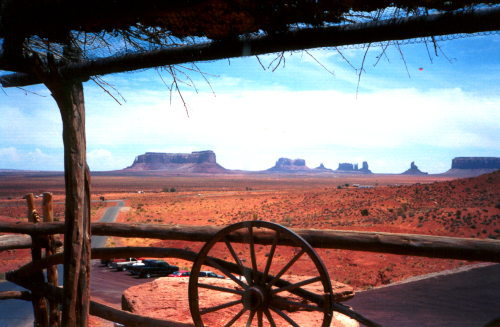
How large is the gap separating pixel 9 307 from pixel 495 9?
1667cm

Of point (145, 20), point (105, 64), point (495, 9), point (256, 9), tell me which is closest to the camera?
point (495, 9)

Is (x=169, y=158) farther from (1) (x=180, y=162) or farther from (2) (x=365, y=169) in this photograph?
(2) (x=365, y=169)

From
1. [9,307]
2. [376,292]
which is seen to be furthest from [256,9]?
[9,307]

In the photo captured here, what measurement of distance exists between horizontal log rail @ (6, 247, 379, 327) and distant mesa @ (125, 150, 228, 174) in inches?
7055

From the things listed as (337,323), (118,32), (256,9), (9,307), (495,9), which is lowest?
(9,307)

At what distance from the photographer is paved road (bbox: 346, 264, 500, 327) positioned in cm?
810

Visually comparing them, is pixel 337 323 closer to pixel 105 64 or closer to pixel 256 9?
pixel 256 9

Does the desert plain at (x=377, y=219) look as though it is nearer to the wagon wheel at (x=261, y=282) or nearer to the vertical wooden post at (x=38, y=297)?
the wagon wheel at (x=261, y=282)

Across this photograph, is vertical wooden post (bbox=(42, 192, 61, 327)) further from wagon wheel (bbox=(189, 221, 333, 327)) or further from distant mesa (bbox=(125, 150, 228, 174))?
distant mesa (bbox=(125, 150, 228, 174))

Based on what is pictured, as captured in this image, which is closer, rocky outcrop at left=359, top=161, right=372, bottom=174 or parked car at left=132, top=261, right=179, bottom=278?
parked car at left=132, top=261, right=179, bottom=278

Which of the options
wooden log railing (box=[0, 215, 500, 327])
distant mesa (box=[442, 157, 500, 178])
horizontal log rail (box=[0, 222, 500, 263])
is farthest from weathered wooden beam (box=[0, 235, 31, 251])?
distant mesa (box=[442, 157, 500, 178])

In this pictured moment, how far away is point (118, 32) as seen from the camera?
2.68 m

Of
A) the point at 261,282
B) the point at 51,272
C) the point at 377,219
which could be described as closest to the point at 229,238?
the point at 261,282

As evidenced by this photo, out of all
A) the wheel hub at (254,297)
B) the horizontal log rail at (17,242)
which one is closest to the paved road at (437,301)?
the wheel hub at (254,297)
